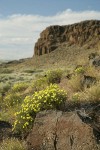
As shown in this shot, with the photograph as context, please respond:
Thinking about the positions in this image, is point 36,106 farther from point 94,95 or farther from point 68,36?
point 68,36

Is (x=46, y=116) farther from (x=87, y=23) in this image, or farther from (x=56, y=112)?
(x=87, y=23)

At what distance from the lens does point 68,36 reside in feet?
322

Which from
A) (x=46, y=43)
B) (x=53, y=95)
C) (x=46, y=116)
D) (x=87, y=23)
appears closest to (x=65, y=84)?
(x=53, y=95)

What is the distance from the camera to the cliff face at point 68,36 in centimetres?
8838

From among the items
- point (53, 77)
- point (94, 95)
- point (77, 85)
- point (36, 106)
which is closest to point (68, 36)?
point (53, 77)

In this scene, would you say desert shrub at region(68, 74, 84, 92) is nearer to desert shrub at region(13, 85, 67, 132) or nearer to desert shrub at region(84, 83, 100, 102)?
desert shrub at region(84, 83, 100, 102)

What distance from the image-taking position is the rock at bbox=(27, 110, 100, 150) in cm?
738

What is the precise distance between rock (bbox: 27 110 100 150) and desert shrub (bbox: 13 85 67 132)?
1338 mm

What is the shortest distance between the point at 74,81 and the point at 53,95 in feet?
11.3

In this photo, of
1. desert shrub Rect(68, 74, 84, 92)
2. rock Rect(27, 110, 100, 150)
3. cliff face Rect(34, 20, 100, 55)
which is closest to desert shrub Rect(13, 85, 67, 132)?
rock Rect(27, 110, 100, 150)

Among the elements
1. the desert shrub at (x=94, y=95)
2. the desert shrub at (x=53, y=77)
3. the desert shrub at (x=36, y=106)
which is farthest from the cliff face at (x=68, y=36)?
the desert shrub at (x=36, y=106)

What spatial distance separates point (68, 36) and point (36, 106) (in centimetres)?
8861

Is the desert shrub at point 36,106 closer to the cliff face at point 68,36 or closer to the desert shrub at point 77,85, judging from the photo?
the desert shrub at point 77,85

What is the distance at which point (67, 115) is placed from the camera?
27.0 ft
